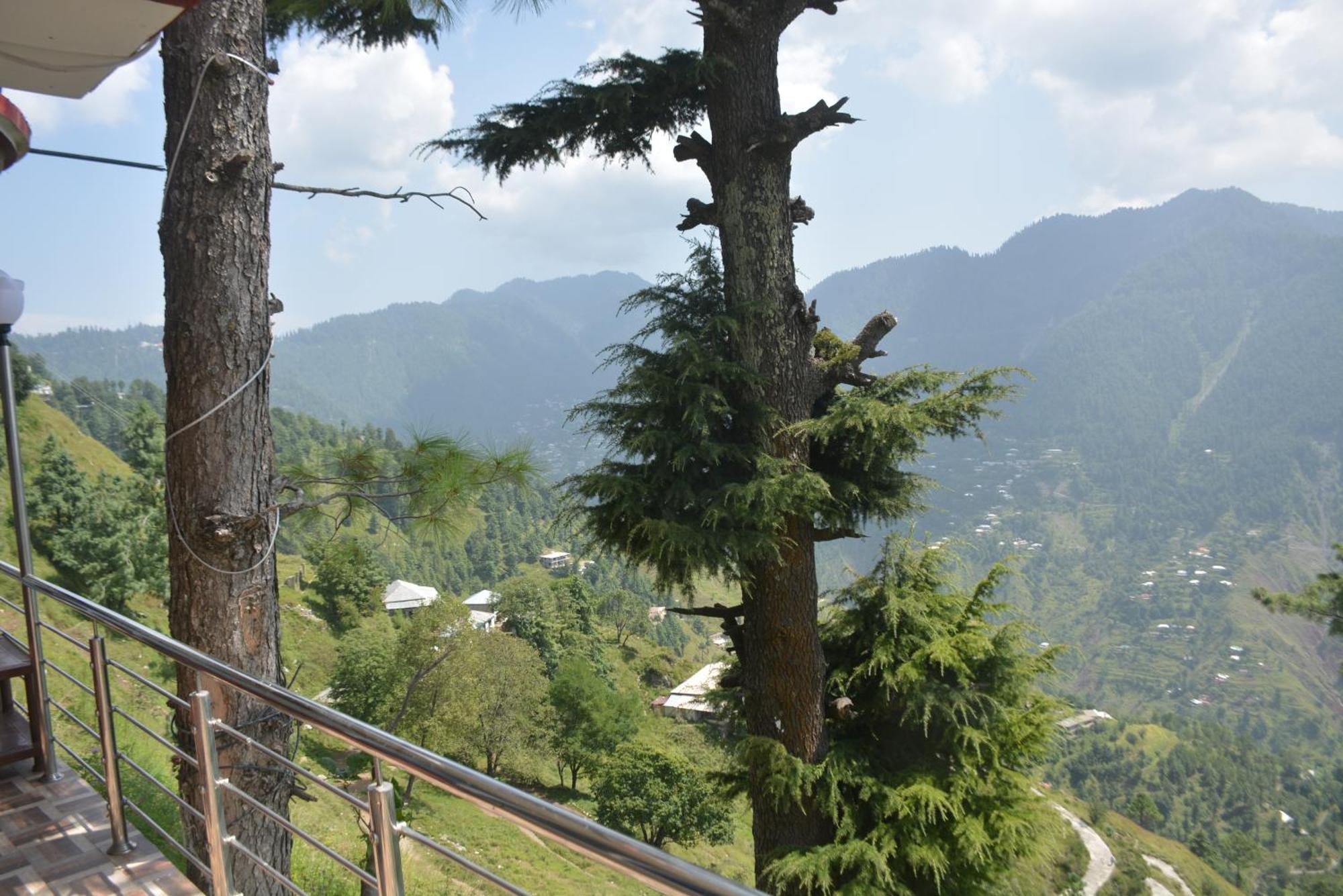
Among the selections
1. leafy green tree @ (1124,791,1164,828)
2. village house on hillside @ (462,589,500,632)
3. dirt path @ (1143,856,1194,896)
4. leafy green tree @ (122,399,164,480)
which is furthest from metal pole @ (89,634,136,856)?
leafy green tree @ (1124,791,1164,828)

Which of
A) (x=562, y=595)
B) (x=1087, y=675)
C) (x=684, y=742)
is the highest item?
(x=562, y=595)

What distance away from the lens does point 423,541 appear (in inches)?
173

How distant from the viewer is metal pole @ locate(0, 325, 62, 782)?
2.84 meters

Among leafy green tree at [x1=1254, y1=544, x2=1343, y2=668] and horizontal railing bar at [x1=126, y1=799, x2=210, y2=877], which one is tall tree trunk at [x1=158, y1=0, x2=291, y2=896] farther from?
Result: leafy green tree at [x1=1254, y1=544, x2=1343, y2=668]

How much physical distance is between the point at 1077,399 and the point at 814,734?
20301 centimetres

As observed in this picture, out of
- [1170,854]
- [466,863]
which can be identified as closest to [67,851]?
[466,863]

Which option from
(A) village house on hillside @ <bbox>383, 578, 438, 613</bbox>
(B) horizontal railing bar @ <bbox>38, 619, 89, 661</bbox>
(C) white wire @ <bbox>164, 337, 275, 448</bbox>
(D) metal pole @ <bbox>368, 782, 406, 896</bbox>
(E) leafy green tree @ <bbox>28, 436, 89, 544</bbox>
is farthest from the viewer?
(A) village house on hillside @ <bbox>383, 578, 438, 613</bbox>

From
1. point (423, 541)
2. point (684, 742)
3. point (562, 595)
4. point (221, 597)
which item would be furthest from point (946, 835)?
point (562, 595)

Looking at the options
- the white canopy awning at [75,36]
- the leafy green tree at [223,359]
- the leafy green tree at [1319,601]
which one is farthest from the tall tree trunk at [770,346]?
the leafy green tree at [1319,601]

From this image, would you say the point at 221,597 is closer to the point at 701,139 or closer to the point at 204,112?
the point at 204,112

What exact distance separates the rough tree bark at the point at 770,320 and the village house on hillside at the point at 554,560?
247 feet

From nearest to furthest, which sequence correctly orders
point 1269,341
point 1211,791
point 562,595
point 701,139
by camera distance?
1. point 701,139
2. point 562,595
3. point 1211,791
4. point 1269,341

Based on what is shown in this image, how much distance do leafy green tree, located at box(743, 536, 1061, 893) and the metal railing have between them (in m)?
3.55

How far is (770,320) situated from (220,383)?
321cm
